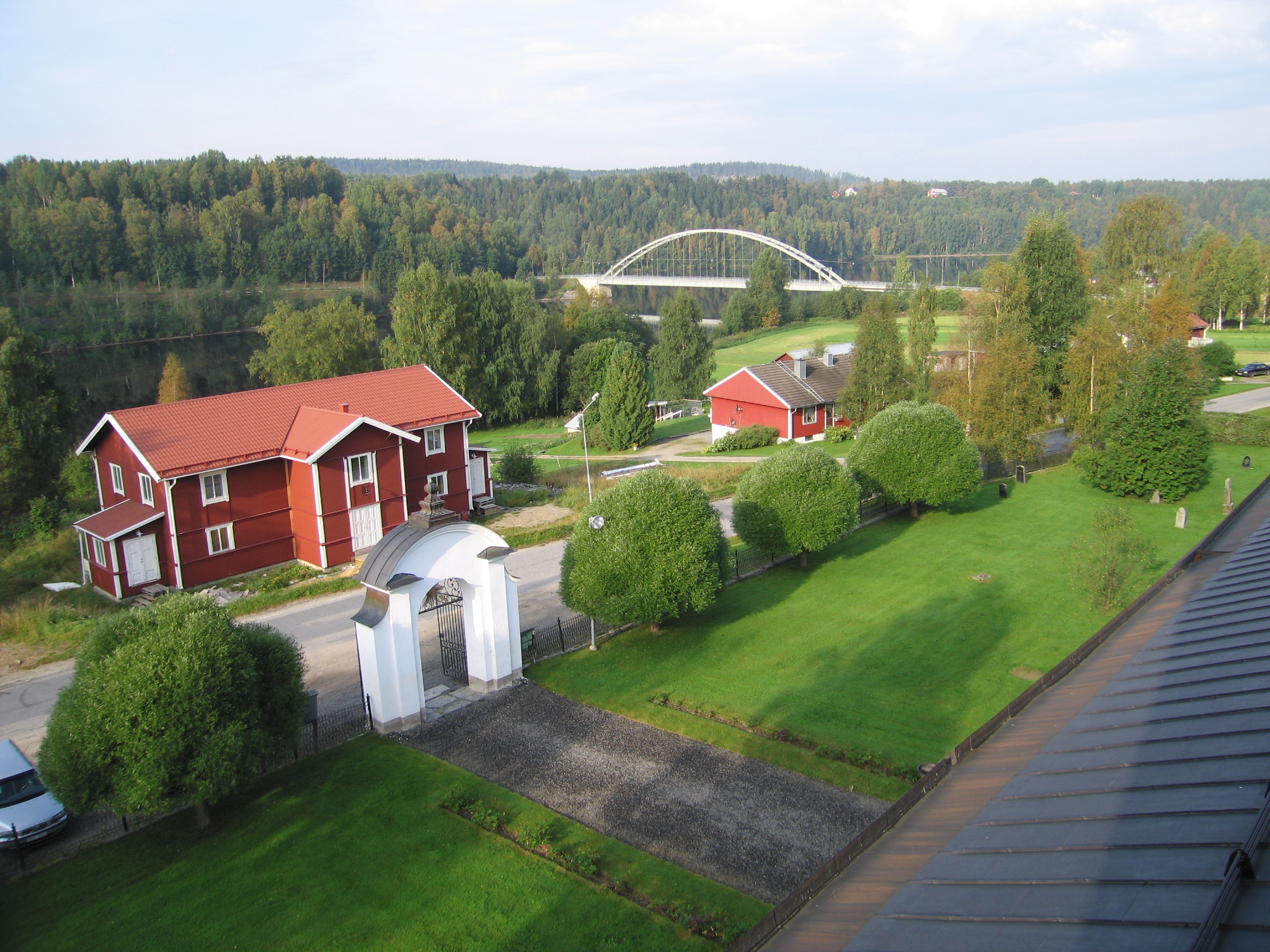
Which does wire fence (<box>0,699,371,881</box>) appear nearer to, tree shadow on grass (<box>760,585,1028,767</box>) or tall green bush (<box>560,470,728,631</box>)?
tall green bush (<box>560,470,728,631</box>)

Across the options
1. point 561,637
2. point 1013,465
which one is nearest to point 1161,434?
point 1013,465

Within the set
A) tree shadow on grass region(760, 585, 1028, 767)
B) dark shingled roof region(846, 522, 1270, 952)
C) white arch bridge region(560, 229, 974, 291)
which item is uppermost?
white arch bridge region(560, 229, 974, 291)

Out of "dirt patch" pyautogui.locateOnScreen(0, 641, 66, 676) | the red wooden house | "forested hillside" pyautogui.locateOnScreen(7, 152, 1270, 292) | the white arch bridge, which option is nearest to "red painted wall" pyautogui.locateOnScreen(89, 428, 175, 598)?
"dirt patch" pyautogui.locateOnScreen(0, 641, 66, 676)

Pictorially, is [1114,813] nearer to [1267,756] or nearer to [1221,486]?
[1267,756]

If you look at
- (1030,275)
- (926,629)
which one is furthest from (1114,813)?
(1030,275)

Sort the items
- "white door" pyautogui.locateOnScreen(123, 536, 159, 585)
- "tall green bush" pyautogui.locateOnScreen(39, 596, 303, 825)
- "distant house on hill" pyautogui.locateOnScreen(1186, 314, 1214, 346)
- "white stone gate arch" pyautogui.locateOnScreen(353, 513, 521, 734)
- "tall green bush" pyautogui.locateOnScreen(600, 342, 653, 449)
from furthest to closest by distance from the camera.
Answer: "distant house on hill" pyautogui.locateOnScreen(1186, 314, 1214, 346) < "tall green bush" pyautogui.locateOnScreen(600, 342, 653, 449) < "white door" pyautogui.locateOnScreen(123, 536, 159, 585) < "white stone gate arch" pyautogui.locateOnScreen(353, 513, 521, 734) < "tall green bush" pyautogui.locateOnScreen(39, 596, 303, 825)

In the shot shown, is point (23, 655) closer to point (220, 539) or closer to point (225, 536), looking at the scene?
point (220, 539)
